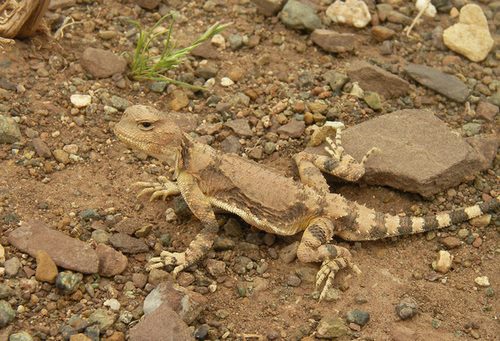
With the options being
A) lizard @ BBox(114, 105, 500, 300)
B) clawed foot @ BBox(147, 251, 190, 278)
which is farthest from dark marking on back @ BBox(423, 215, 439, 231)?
clawed foot @ BBox(147, 251, 190, 278)

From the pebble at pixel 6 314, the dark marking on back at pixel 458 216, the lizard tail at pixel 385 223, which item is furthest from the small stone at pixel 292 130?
the pebble at pixel 6 314

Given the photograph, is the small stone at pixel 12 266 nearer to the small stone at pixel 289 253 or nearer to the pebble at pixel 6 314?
the pebble at pixel 6 314

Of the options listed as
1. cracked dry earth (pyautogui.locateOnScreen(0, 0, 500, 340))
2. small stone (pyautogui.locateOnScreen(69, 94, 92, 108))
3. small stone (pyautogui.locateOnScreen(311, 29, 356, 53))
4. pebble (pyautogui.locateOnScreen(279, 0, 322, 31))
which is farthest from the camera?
pebble (pyautogui.locateOnScreen(279, 0, 322, 31))

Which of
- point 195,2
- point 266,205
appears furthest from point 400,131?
point 195,2

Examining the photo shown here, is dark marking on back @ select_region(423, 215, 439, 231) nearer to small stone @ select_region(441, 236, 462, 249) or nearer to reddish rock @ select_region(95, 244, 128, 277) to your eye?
small stone @ select_region(441, 236, 462, 249)

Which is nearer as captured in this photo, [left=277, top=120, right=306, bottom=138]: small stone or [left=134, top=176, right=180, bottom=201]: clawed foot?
[left=134, top=176, right=180, bottom=201]: clawed foot

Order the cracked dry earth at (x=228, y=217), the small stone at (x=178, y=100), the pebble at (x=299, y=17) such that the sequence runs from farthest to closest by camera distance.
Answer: the pebble at (x=299, y=17), the small stone at (x=178, y=100), the cracked dry earth at (x=228, y=217)

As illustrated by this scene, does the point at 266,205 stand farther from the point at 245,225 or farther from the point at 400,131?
the point at 400,131
